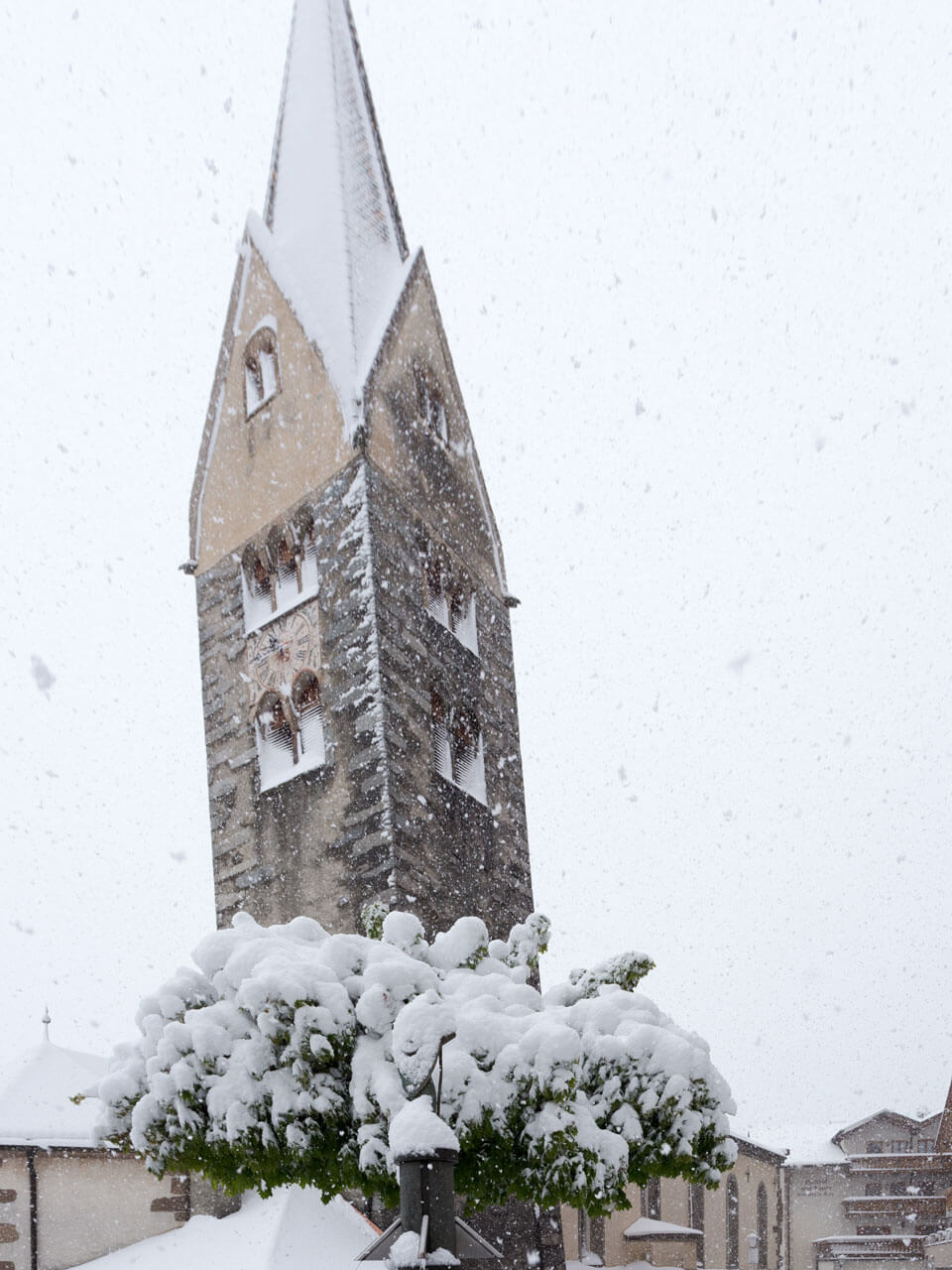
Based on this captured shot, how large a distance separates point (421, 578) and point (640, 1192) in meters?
26.2

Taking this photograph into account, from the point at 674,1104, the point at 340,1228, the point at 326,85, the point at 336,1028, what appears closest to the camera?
the point at 336,1028

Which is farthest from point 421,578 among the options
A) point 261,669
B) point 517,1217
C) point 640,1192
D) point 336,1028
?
point 640,1192

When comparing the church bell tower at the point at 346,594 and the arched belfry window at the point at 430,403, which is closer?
the church bell tower at the point at 346,594

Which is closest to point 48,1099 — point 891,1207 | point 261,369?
point 261,369

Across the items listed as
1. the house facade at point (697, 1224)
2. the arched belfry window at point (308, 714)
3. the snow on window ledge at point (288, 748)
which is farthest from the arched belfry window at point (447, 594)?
the house facade at point (697, 1224)

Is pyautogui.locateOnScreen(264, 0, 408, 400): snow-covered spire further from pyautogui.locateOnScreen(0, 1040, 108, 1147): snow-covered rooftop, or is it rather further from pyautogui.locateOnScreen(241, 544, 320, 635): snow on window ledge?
pyautogui.locateOnScreen(0, 1040, 108, 1147): snow-covered rooftop

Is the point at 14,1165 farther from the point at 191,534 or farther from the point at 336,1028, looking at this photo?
the point at 336,1028

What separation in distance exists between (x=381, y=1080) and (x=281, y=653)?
36.4ft

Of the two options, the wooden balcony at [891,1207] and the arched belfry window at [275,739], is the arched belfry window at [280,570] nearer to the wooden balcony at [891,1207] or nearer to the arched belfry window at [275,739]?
the arched belfry window at [275,739]

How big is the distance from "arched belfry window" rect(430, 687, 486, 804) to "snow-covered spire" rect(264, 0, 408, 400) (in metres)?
4.53

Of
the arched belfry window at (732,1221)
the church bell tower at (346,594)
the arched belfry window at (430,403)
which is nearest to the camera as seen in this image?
the church bell tower at (346,594)

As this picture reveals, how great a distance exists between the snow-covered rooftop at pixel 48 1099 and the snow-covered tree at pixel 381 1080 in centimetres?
969

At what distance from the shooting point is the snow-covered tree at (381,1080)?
8180 millimetres

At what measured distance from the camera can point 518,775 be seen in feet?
68.9
